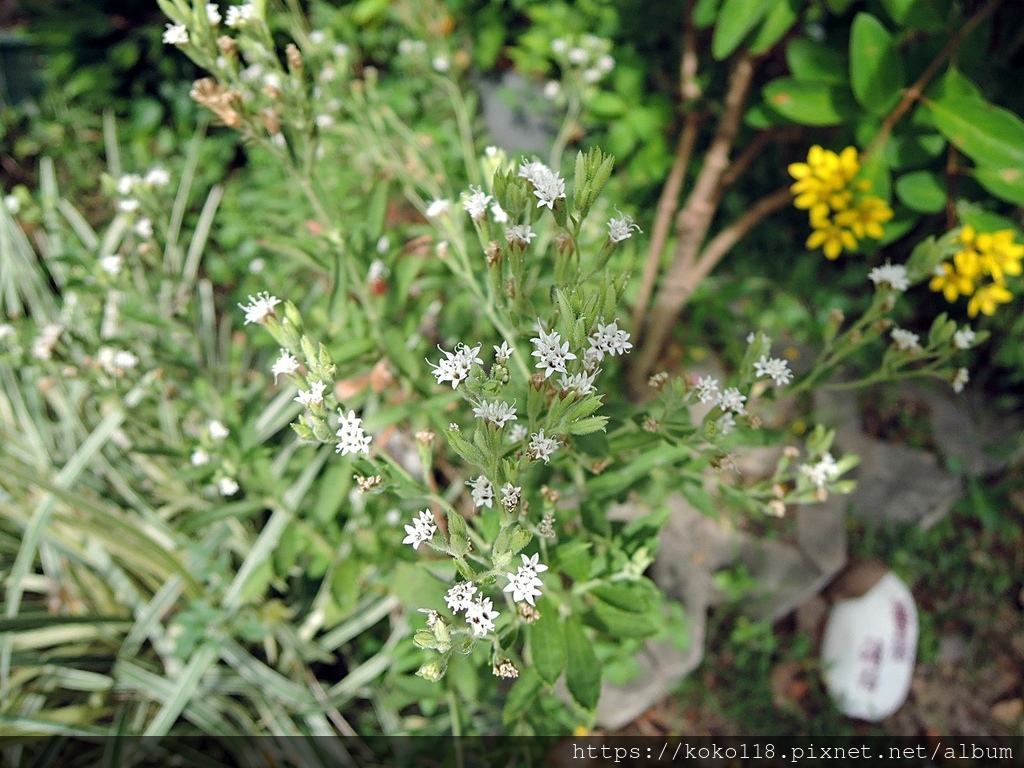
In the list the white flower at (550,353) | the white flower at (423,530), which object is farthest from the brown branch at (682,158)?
the white flower at (423,530)

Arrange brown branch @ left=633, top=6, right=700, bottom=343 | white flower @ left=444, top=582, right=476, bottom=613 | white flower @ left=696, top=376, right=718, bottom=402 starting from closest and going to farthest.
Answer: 1. white flower @ left=444, top=582, right=476, bottom=613
2. white flower @ left=696, top=376, right=718, bottom=402
3. brown branch @ left=633, top=6, right=700, bottom=343

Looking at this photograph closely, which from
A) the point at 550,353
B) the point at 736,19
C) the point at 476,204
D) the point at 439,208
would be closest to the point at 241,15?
the point at 439,208

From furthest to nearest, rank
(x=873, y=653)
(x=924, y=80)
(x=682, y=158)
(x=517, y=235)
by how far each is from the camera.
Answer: (x=682, y=158), (x=873, y=653), (x=924, y=80), (x=517, y=235)

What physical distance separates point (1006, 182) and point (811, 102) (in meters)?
0.42

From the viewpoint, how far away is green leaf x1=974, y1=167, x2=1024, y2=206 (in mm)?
1299

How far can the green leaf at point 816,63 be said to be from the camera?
1.52m

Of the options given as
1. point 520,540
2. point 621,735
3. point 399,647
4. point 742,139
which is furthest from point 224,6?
point 621,735

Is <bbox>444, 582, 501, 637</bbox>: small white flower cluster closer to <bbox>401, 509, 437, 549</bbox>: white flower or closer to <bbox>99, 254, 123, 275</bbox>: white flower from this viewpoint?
<bbox>401, 509, 437, 549</bbox>: white flower

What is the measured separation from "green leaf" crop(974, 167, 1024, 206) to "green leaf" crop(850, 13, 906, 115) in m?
0.24

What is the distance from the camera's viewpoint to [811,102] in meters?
1.52

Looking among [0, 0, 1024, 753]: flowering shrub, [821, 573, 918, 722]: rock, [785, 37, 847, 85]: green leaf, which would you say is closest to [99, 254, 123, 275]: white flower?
[0, 0, 1024, 753]: flowering shrub

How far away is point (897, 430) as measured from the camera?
2.13 meters

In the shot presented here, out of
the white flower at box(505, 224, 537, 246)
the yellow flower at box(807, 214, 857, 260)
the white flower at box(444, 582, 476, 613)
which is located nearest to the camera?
the white flower at box(444, 582, 476, 613)

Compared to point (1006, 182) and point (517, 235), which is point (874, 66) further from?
point (517, 235)
